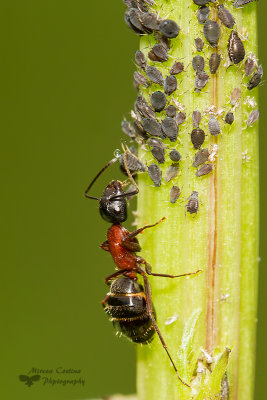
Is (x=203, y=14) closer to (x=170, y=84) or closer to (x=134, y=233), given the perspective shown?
(x=170, y=84)

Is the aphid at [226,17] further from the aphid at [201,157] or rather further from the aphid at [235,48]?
the aphid at [201,157]

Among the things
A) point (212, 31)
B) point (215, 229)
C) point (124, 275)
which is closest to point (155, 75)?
point (212, 31)

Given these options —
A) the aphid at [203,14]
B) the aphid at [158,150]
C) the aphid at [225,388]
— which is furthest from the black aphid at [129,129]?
the aphid at [225,388]

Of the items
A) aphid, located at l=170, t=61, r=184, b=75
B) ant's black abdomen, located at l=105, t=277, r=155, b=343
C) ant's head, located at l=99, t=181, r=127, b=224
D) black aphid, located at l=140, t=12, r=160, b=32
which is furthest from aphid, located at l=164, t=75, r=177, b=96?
ant's black abdomen, located at l=105, t=277, r=155, b=343

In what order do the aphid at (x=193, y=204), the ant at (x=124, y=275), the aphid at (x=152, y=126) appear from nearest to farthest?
1. the aphid at (x=193, y=204)
2. the aphid at (x=152, y=126)
3. the ant at (x=124, y=275)

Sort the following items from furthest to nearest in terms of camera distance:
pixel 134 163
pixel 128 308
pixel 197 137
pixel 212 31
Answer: pixel 128 308
pixel 134 163
pixel 197 137
pixel 212 31

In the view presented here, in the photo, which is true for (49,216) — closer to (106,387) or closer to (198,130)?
(106,387)
